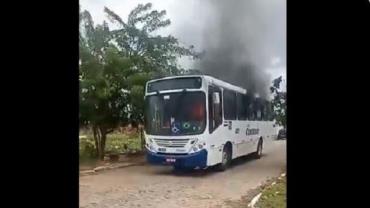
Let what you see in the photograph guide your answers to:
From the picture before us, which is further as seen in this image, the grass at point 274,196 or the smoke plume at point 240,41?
the smoke plume at point 240,41

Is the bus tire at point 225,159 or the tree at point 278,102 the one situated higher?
the tree at point 278,102

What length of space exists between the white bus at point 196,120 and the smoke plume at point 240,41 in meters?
0.05

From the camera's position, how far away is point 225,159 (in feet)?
4.73

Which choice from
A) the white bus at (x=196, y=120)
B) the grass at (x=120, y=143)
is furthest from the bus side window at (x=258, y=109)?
the grass at (x=120, y=143)

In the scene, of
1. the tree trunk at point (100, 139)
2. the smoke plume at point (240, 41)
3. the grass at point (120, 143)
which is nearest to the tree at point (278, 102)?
the smoke plume at point (240, 41)

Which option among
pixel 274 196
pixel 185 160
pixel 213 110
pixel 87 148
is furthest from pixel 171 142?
pixel 274 196

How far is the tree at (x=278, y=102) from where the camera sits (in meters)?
1.32

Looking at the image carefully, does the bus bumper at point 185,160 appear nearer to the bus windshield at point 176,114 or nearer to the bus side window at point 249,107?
the bus windshield at point 176,114

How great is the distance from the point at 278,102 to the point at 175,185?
457 mm

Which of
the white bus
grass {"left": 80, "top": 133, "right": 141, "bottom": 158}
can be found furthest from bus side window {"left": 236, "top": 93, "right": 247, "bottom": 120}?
grass {"left": 80, "top": 133, "right": 141, "bottom": 158}

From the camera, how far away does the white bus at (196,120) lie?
141 centimetres

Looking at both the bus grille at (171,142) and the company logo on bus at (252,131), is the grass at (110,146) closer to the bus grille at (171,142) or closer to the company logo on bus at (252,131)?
the bus grille at (171,142)

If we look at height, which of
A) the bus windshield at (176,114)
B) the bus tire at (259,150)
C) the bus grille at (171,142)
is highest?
the bus windshield at (176,114)
